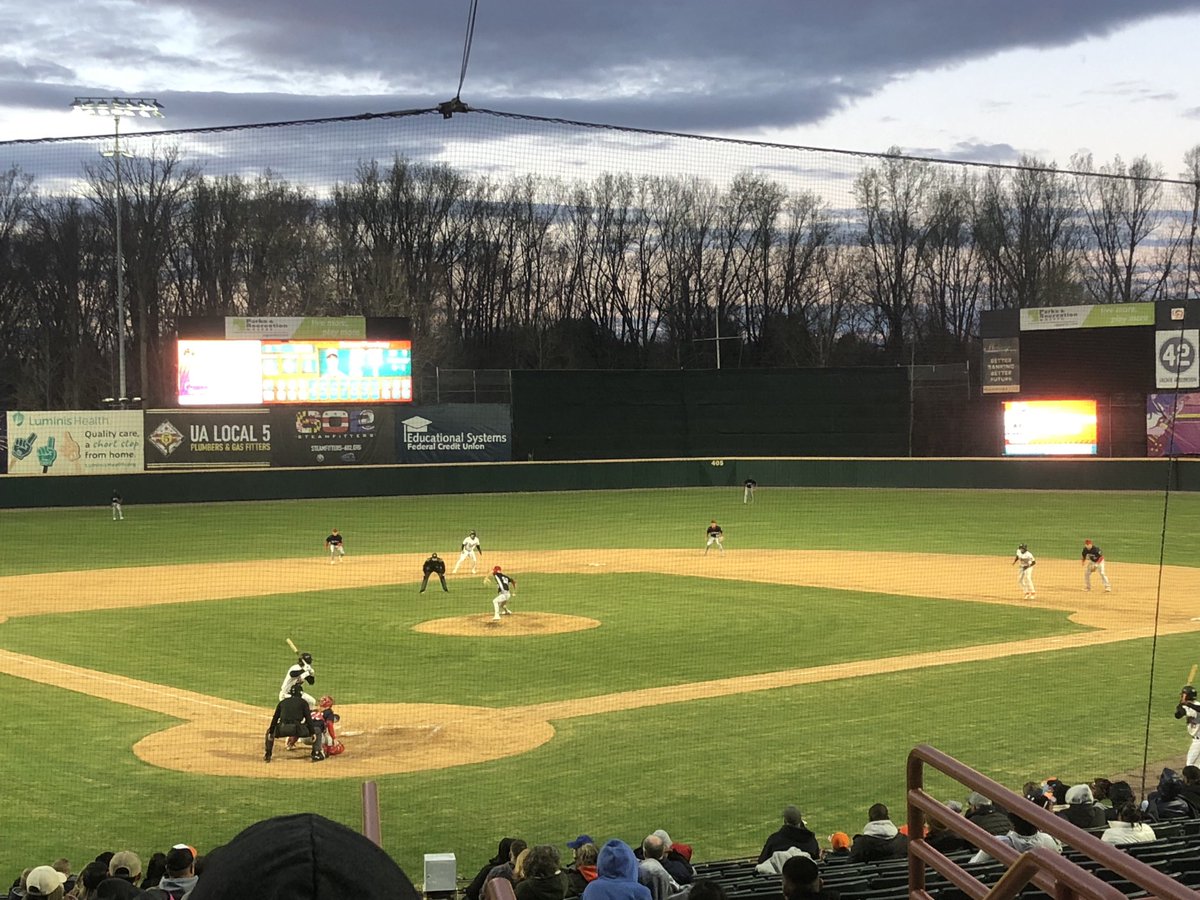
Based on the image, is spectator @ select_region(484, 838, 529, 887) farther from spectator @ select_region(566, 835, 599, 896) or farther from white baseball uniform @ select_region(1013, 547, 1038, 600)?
white baseball uniform @ select_region(1013, 547, 1038, 600)

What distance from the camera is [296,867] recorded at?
148 cm

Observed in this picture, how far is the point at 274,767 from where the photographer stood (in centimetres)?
1605

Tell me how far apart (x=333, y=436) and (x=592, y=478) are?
11454 millimetres

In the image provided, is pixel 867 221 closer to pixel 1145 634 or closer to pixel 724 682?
pixel 1145 634

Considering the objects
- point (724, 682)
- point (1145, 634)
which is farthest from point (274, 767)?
point (1145, 634)

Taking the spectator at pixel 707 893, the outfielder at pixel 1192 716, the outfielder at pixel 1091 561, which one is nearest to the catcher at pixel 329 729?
the outfielder at pixel 1192 716

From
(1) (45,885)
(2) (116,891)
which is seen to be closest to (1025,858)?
(2) (116,891)

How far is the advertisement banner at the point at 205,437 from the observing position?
50000mm

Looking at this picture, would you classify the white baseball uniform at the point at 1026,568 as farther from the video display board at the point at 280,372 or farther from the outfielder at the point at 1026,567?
the video display board at the point at 280,372

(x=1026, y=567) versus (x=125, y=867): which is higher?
(x=125, y=867)

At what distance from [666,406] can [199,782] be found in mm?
43514

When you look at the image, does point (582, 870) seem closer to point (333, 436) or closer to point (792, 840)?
point (792, 840)

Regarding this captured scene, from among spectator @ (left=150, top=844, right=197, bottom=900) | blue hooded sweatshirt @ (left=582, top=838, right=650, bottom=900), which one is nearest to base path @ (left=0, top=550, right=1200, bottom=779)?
spectator @ (left=150, top=844, right=197, bottom=900)

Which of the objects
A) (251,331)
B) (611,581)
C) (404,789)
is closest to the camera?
(404,789)
